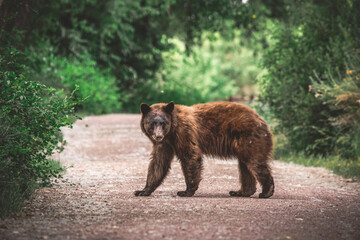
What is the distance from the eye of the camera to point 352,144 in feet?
38.2

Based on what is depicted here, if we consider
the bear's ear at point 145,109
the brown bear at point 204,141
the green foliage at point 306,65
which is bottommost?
the brown bear at point 204,141

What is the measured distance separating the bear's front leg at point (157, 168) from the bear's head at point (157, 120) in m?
0.26

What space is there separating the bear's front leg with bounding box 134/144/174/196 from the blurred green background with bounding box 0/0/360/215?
4.38ft

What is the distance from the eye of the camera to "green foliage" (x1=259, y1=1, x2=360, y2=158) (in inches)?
513

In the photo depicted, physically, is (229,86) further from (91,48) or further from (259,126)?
(259,126)

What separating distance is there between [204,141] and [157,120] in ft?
3.10

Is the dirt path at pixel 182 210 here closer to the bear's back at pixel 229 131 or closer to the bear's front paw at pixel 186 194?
the bear's front paw at pixel 186 194

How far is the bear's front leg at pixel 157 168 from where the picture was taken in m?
7.36

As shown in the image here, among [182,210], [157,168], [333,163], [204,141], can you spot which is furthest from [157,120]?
[333,163]

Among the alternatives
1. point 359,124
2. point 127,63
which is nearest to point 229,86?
point 127,63

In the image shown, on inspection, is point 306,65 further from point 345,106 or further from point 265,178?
point 265,178

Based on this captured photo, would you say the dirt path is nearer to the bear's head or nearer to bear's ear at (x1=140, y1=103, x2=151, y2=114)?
the bear's head

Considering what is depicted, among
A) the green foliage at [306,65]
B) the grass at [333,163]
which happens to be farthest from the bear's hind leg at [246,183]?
the green foliage at [306,65]

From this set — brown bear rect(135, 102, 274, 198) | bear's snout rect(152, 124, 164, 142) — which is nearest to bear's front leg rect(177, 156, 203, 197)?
brown bear rect(135, 102, 274, 198)
